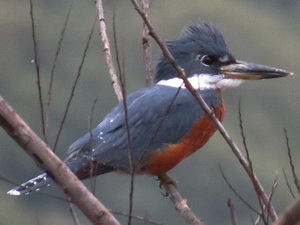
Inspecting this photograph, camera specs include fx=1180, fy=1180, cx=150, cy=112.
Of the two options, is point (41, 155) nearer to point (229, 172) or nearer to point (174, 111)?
point (174, 111)

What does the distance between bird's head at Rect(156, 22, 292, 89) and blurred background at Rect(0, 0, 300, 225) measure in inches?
582

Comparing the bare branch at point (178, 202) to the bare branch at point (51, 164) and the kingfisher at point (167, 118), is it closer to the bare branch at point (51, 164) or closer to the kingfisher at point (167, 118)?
the kingfisher at point (167, 118)

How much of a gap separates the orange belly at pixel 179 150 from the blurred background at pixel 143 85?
Answer: 15.0 metres

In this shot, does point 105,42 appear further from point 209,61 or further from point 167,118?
point 209,61

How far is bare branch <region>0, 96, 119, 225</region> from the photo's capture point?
3.00 m

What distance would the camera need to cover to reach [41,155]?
3021 millimetres

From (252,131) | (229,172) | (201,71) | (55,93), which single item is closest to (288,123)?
(252,131)

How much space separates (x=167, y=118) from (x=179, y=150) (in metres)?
0.15

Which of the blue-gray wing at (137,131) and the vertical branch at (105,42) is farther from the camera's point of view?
the blue-gray wing at (137,131)

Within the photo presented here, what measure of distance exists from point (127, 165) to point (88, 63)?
25.3m

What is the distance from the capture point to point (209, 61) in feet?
17.5

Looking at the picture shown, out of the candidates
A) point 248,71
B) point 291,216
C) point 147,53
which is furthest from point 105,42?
point 291,216

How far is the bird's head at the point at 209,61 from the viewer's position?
208 inches

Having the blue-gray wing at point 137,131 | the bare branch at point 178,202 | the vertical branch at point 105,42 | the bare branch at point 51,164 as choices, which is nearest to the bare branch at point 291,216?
the bare branch at point 51,164
